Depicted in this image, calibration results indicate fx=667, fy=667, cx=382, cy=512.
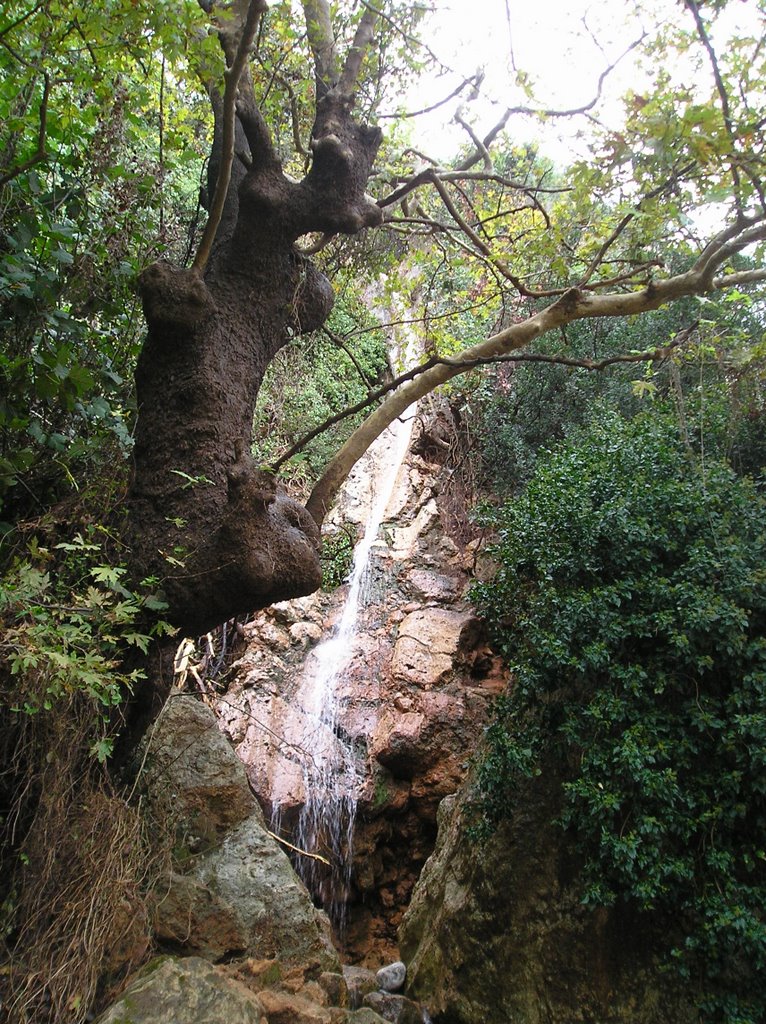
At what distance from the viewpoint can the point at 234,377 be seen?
3.70 metres

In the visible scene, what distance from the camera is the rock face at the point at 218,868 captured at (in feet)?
11.8

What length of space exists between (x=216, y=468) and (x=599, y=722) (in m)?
2.85

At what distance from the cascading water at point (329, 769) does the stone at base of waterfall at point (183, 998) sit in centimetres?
226

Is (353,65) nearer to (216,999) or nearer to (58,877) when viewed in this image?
(58,877)

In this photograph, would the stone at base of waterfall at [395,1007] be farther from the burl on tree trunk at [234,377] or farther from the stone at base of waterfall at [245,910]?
the burl on tree trunk at [234,377]

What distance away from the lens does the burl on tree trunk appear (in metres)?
3.19

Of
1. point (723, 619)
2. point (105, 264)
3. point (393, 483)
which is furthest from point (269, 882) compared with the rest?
point (393, 483)

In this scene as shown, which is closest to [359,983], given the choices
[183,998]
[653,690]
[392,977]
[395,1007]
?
[392,977]

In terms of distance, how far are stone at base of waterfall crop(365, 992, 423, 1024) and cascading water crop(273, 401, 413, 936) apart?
1.06m

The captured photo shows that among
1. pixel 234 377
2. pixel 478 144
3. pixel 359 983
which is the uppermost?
pixel 478 144

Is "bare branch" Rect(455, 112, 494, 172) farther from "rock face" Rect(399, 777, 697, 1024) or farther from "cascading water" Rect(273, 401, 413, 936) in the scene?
"rock face" Rect(399, 777, 697, 1024)

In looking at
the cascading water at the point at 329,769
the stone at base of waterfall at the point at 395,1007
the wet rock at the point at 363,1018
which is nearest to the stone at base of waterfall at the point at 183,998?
the wet rock at the point at 363,1018

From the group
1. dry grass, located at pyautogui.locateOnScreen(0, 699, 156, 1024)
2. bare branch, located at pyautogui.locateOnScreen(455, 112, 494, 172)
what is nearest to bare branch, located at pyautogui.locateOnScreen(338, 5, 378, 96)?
bare branch, located at pyautogui.locateOnScreen(455, 112, 494, 172)

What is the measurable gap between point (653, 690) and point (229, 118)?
4.12 m
